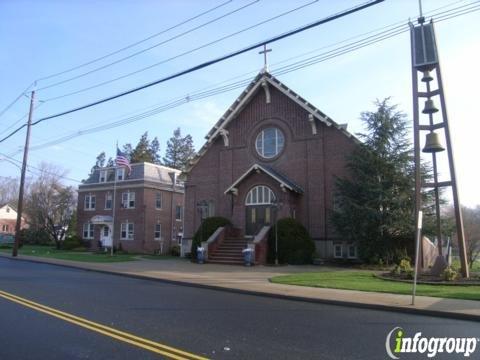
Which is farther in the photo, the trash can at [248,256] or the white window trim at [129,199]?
the white window trim at [129,199]

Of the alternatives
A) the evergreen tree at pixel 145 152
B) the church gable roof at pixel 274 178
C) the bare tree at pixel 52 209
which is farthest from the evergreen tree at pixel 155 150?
the church gable roof at pixel 274 178

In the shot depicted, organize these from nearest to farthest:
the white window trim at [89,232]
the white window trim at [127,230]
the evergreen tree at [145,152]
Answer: the white window trim at [127,230], the white window trim at [89,232], the evergreen tree at [145,152]

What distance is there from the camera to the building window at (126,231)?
152 ft

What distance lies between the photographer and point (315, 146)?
2930 cm

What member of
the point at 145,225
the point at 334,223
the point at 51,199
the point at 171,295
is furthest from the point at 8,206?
the point at 171,295

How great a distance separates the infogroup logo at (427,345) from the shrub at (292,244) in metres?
17.5

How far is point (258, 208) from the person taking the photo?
96.8 feet

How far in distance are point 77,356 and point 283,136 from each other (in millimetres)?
25009

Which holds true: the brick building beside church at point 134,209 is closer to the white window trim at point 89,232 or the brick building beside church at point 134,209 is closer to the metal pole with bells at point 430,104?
the white window trim at point 89,232

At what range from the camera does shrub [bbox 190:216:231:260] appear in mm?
29141

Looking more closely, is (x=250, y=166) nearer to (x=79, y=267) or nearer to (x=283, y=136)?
(x=283, y=136)

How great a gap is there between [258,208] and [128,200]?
21.4 m

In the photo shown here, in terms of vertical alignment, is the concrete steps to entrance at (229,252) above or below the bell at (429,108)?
below

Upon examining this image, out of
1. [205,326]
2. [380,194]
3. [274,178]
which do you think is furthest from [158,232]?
[205,326]
